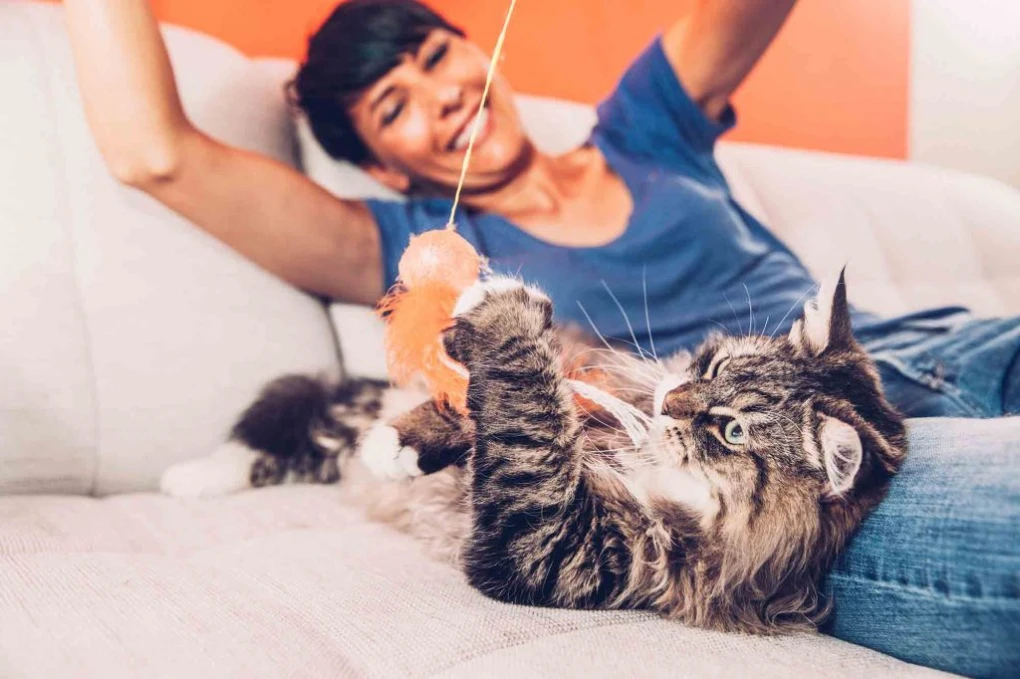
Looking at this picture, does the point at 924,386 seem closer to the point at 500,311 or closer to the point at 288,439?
the point at 500,311

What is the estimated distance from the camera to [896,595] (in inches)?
27.6

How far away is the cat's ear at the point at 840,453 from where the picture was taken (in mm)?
707

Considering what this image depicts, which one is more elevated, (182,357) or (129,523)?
(182,357)

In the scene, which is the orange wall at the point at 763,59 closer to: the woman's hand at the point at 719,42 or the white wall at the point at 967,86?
the white wall at the point at 967,86

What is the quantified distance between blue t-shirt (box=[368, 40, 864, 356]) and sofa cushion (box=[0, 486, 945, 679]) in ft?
1.88

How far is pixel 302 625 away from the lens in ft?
2.23

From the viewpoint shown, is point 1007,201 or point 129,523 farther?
point 1007,201

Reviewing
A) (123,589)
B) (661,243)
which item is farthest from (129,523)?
(661,243)

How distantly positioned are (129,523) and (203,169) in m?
0.55

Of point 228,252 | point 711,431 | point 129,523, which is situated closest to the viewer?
point 711,431

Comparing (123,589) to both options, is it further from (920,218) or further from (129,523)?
(920,218)

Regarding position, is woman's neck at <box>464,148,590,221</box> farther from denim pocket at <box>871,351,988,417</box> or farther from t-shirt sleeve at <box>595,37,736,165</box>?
denim pocket at <box>871,351,988,417</box>

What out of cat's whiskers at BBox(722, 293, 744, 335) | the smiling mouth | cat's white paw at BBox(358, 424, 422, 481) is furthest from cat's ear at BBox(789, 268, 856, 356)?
the smiling mouth

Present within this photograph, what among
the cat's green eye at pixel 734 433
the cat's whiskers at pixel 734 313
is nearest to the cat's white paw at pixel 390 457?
the cat's green eye at pixel 734 433
